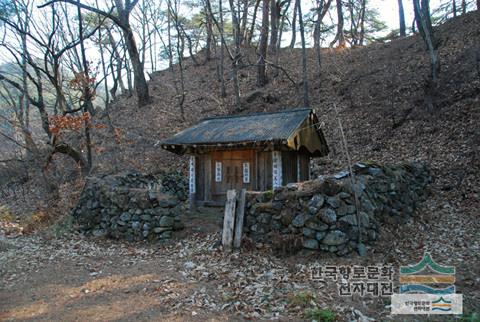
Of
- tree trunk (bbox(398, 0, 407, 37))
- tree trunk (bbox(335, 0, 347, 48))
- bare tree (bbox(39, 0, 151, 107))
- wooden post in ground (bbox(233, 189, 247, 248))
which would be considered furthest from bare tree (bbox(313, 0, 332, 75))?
wooden post in ground (bbox(233, 189, 247, 248))

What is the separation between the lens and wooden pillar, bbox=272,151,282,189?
415 inches

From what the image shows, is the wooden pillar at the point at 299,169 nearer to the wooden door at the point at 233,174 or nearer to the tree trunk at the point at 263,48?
the wooden door at the point at 233,174

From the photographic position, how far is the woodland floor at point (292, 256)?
16.9 feet

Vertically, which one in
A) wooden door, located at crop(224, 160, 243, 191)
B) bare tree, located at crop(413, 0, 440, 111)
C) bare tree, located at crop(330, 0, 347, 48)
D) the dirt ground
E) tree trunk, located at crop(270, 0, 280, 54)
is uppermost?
bare tree, located at crop(330, 0, 347, 48)

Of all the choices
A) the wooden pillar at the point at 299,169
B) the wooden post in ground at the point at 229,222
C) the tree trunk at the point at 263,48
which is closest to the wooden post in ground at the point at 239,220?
the wooden post in ground at the point at 229,222

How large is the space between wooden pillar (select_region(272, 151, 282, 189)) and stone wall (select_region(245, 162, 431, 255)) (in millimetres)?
2672

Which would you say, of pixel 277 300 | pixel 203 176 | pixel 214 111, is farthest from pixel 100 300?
pixel 214 111

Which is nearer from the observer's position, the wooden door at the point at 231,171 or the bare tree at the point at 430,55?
the wooden door at the point at 231,171

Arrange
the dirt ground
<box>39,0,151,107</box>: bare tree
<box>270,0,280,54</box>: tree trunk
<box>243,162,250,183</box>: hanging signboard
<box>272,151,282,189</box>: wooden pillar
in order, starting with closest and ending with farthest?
the dirt ground
<box>272,151,282,189</box>: wooden pillar
<box>243,162,250,183</box>: hanging signboard
<box>39,0,151,107</box>: bare tree
<box>270,0,280,54</box>: tree trunk

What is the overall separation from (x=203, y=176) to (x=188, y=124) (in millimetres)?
8401

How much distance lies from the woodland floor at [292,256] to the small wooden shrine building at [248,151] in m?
1.97

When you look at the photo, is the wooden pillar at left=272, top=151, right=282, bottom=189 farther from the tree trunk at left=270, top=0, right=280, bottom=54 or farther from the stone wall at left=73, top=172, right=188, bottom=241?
the tree trunk at left=270, top=0, right=280, bottom=54

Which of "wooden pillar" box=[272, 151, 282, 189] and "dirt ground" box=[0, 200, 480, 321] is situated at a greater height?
"wooden pillar" box=[272, 151, 282, 189]

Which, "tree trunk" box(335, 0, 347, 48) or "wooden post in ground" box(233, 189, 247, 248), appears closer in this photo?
"wooden post in ground" box(233, 189, 247, 248)
